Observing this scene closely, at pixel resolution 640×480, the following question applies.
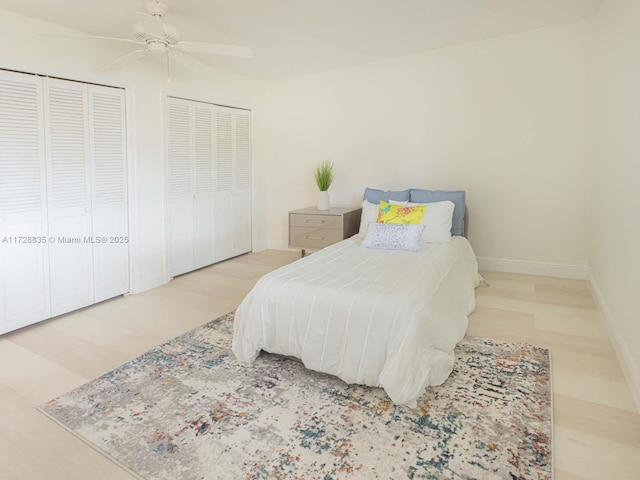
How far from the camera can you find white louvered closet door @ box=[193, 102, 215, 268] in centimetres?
464

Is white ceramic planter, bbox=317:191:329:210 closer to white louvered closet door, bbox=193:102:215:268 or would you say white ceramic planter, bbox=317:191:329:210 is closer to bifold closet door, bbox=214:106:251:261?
bifold closet door, bbox=214:106:251:261

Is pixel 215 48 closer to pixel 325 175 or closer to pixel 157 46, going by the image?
pixel 157 46

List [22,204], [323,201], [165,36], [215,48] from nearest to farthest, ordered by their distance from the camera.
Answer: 1. [165,36]
2. [215,48]
3. [22,204]
4. [323,201]

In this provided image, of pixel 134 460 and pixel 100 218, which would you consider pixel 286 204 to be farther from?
pixel 134 460

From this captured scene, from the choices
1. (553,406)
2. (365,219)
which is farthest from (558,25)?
(553,406)

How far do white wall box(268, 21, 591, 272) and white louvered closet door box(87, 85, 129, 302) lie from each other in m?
2.52

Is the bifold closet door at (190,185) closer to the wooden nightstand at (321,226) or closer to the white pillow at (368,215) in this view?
the wooden nightstand at (321,226)

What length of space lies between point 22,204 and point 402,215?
316 centimetres

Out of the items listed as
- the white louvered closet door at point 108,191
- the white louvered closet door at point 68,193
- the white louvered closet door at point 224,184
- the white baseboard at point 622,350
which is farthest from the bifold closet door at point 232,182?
the white baseboard at point 622,350

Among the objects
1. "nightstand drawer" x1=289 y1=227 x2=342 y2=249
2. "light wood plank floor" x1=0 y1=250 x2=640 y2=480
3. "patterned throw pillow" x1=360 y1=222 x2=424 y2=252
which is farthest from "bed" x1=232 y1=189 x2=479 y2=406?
"nightstand drawer" x1=289 y1=227 x2=342 y2=249

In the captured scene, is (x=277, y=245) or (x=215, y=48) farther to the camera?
(x=277, y=245)

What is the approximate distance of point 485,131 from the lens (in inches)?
172

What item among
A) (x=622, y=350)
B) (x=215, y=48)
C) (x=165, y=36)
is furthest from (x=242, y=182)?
(x=622, y=350)

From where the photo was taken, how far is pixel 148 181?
4082mm
